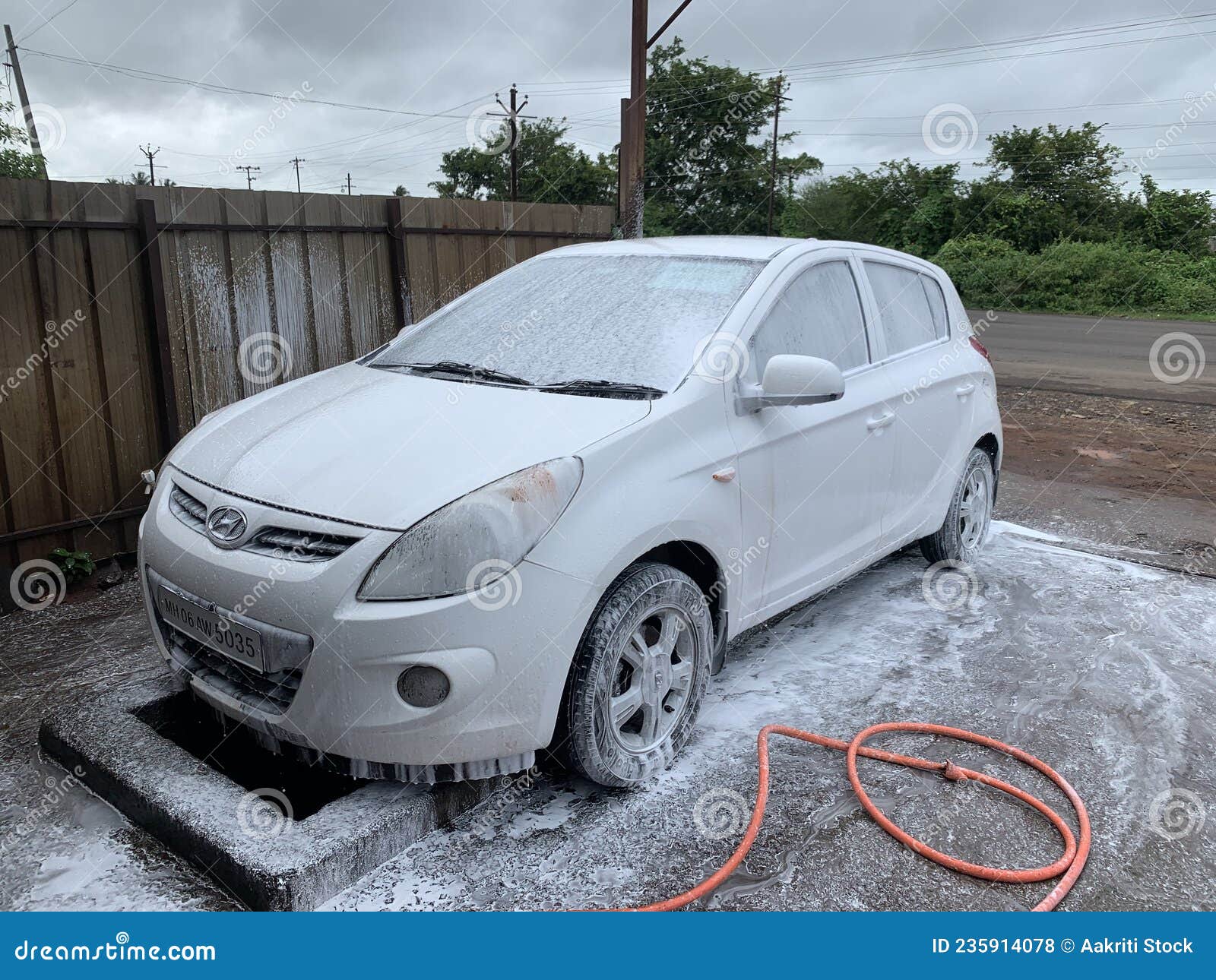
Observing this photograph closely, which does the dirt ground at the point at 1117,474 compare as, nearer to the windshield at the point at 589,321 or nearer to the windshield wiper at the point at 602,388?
the windshield at the point at 589,321

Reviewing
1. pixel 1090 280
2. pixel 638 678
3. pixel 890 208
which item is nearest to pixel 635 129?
pixel 638 678

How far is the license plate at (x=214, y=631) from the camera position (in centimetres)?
262

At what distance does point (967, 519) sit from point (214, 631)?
3.96 meters

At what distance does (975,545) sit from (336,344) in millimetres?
4243

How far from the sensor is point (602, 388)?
316 centimetres

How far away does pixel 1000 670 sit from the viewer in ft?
13.3

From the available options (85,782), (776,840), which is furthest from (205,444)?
(776,840)

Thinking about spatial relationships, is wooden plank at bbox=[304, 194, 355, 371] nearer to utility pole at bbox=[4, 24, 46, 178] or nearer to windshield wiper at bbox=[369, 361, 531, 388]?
windshield wiper at bbox=[369, 361, 531, 388]

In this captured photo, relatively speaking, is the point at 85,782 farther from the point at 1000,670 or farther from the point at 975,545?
the point at 975,545

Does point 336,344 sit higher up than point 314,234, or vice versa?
point 314,234

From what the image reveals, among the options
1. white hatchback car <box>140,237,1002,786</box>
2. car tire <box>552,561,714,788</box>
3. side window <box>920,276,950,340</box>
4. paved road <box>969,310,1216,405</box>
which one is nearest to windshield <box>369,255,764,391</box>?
white hatchback car <box>140,237,1002,786</box>

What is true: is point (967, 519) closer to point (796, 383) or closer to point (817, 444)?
point (817, 444)

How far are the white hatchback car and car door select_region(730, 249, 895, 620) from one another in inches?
0.5

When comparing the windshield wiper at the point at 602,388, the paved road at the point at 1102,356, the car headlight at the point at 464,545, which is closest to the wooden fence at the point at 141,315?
the windshield wiper at the point at 602,388
